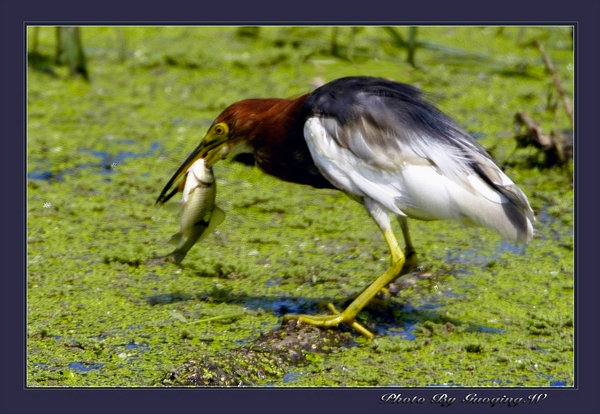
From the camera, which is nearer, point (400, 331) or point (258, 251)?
point (400, 331)

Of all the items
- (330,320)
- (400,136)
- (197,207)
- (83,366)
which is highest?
(400,136)

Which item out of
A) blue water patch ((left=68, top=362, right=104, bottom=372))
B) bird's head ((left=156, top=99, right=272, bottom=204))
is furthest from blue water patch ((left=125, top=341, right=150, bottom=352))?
bird's head ((left=156, top=99, right=272, bottom=204))

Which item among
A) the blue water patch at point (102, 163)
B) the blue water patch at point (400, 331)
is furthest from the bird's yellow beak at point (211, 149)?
the blue water patch at point (102, 163)

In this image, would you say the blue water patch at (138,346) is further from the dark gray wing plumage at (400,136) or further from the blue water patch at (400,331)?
the dark gray wing plumage at (400,136)

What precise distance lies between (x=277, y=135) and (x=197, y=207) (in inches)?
24.5

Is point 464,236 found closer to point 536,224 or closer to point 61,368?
point 536,224

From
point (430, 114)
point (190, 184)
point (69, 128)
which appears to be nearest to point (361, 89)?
point (430, 114)

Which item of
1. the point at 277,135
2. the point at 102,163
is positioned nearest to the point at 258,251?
the point at 277,135

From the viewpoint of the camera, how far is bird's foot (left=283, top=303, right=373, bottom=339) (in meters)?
5.54

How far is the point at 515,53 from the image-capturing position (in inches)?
435

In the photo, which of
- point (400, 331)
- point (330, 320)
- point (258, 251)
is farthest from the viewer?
point (258, 251)

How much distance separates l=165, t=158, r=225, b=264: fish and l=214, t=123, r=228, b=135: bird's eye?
187mm

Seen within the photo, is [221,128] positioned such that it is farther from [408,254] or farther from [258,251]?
[408,254]

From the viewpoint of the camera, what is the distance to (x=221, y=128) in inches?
235
